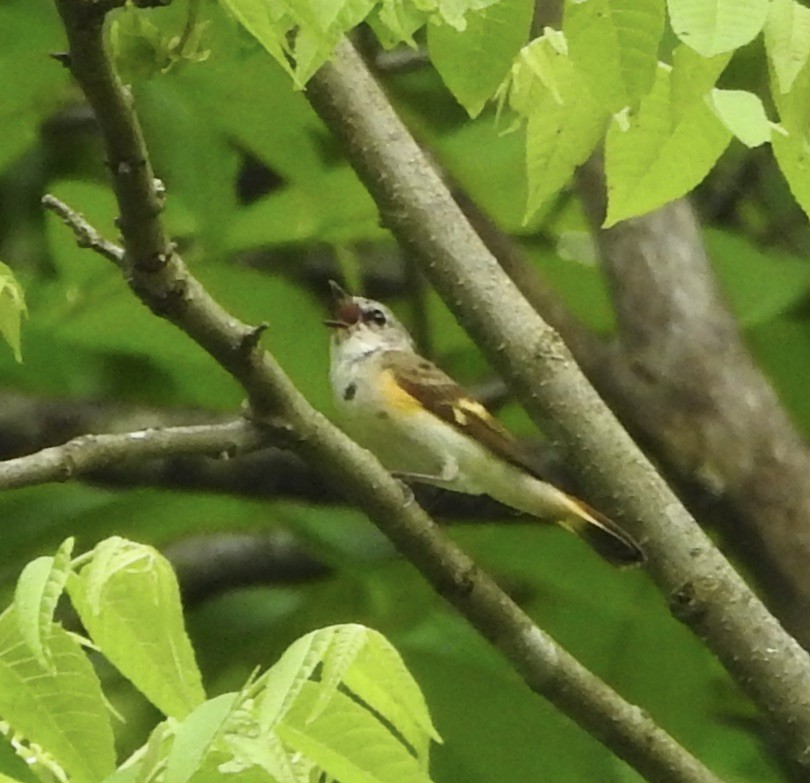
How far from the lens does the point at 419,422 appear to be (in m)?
3.41

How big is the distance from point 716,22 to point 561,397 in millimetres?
1023

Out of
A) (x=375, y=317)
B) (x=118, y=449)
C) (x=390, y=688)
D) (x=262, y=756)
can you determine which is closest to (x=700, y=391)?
(x=375, y=317)

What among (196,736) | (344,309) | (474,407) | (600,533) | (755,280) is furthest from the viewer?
(344,309)

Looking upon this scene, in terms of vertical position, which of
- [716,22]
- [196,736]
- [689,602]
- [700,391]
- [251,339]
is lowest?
[689,602]

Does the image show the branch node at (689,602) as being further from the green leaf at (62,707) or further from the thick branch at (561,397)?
the green leaf at (62,707)

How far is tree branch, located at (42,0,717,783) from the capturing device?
4.91ft

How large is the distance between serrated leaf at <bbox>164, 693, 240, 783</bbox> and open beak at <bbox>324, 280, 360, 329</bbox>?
2281 mm

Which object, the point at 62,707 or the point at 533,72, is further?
the point at 533,72

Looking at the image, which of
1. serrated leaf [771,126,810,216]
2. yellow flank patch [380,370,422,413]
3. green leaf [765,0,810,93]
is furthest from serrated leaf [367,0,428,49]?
yellow flank patch [380,370,422,413]

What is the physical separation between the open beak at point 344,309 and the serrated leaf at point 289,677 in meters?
2.19

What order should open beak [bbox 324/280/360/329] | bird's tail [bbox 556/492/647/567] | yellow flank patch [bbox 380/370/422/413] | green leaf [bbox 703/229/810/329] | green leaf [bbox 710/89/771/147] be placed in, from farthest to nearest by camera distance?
open beak [bbox 324/280/360/329], yellow flank patch [bbox 380/370/422/413], green leaf [bbox 703/229/810/329], bird's tail [bbox 556/492/647/567], green leaf [bbox 710/89/771/147]

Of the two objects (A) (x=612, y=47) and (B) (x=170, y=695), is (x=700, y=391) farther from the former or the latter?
(B) (x=170, y=695)

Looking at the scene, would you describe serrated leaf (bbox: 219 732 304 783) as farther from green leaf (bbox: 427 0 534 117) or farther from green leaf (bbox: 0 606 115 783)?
green leaf (bbox: 427 0 534 117)

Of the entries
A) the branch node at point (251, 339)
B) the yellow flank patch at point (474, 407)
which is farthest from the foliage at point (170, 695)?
the yellow flank patch at point (474, 407)
